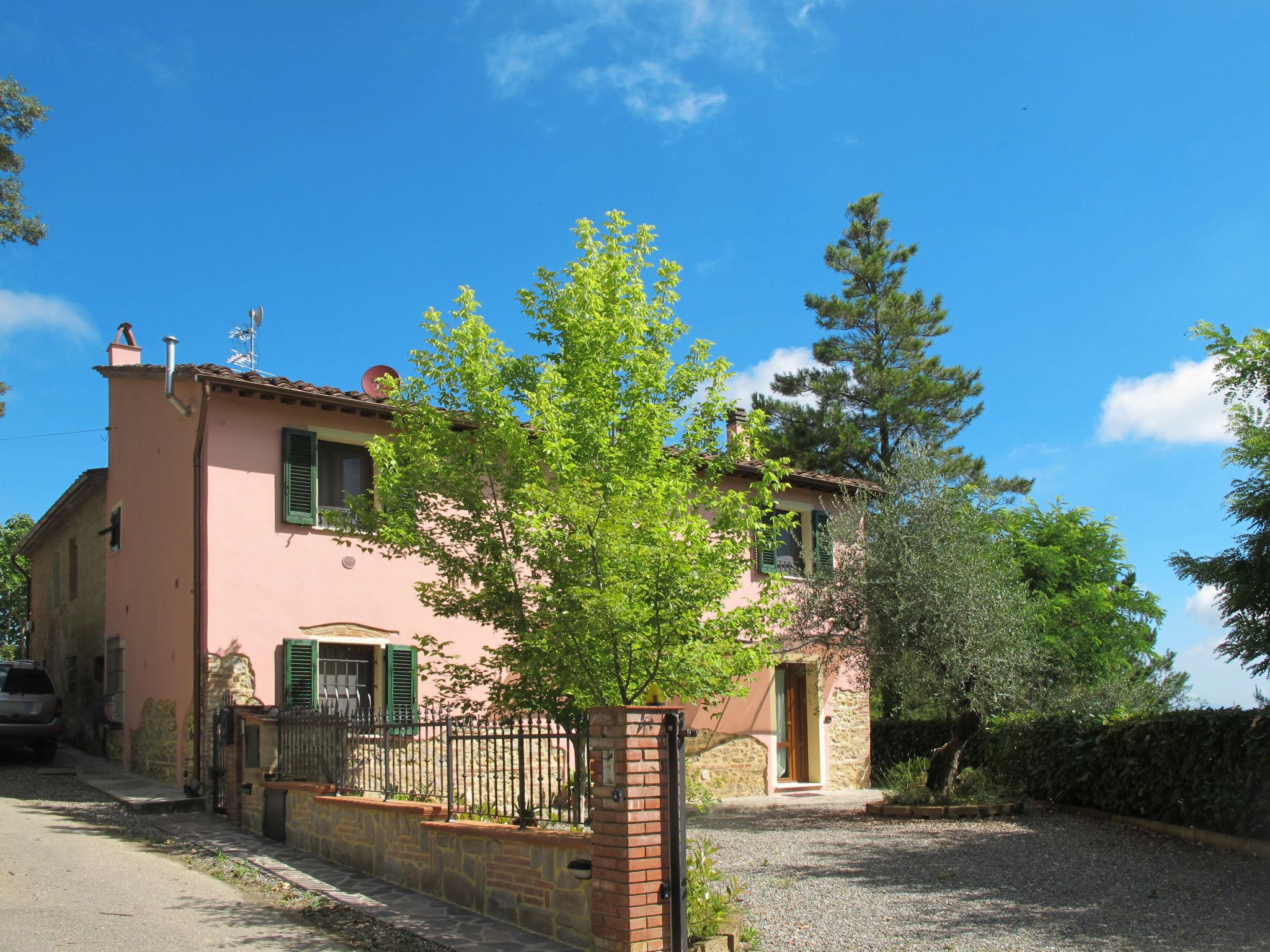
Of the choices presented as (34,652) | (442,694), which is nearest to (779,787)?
(442,694)

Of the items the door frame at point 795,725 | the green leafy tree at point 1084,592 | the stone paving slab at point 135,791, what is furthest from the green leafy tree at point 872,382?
the stone paving slab at point 135,791

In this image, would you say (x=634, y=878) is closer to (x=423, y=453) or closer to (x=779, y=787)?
(x=423, y=453)

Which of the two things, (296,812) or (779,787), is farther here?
(779,787)

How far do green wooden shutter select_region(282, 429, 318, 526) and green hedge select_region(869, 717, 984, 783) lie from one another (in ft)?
36.5

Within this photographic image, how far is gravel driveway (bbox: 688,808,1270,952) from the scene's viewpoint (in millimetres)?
7328

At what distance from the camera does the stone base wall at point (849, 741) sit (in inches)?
746

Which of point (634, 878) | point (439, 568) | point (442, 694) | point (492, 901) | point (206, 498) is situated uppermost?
point (206, 498)

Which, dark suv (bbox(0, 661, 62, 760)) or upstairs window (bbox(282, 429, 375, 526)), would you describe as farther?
dark suv (bbox(0, 661, 62, 760))

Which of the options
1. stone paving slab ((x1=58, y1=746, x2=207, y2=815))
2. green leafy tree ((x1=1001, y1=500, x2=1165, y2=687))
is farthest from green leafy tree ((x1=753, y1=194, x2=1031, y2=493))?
stone paving slab ((x1=58, y1=746, x2=207, y2=815))

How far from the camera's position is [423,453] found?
10.3 metres

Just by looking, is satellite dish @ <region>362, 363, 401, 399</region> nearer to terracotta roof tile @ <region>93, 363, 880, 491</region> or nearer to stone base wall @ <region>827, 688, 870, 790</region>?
terracotta roof tile @ <region>93, 363, 880, 491</region>

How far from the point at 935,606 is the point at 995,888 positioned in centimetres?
540

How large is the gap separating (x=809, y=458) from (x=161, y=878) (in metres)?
23.4

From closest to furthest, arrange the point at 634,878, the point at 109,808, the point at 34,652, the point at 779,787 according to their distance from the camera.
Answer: the point at 634,878, the point at 109,808, the point at 779,787, the point at 34,652
